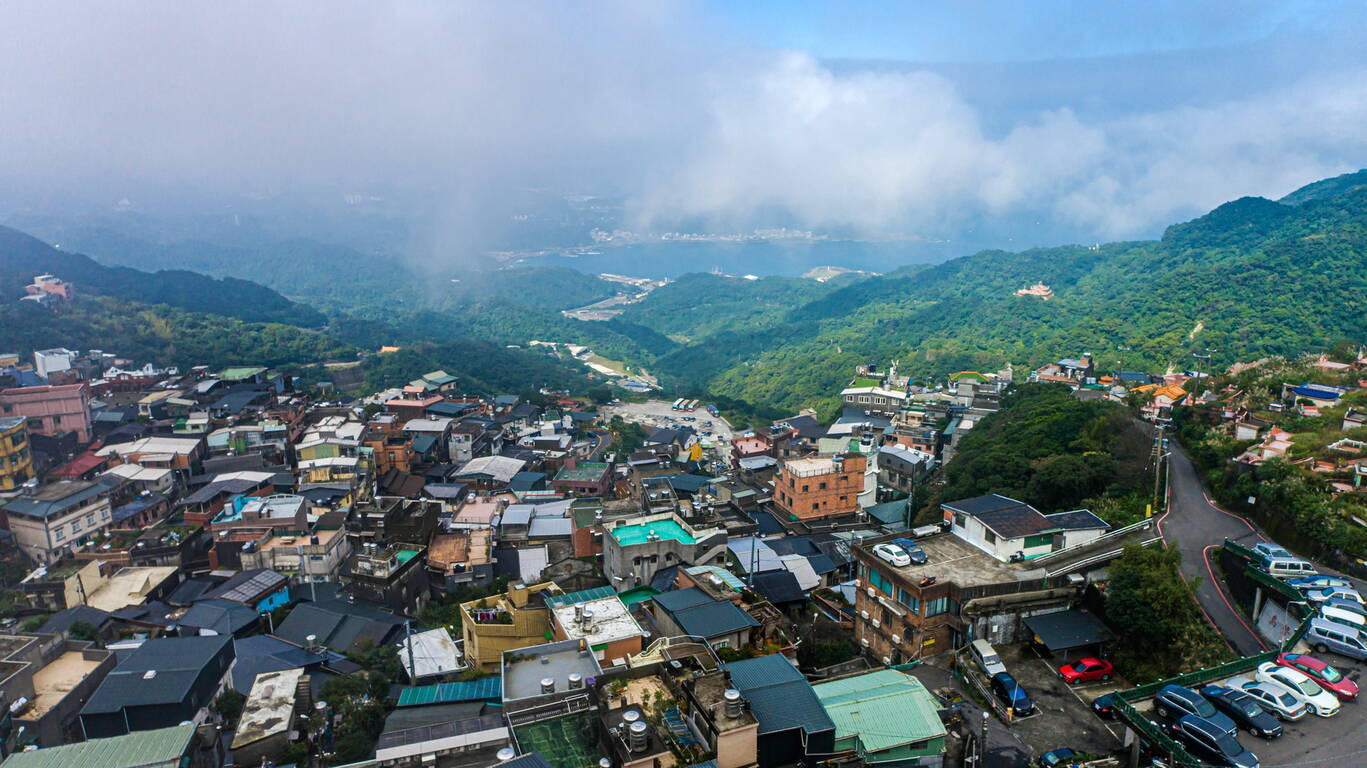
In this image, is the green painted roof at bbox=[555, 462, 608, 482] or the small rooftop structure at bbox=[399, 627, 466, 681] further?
the green painted roof at bbox=[555, 462, 608, 482]

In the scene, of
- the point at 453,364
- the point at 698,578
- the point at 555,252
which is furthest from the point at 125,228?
the point at 698,578

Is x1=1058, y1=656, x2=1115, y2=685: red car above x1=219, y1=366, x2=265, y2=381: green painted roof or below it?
below

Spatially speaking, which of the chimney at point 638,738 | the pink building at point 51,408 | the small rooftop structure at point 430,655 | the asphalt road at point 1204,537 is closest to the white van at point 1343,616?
the asphalt road at point 1204,537

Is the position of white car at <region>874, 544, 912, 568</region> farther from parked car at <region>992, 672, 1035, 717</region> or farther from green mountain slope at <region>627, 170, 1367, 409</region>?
green mountain slope at <region>627, 170, 1367, 409</region>

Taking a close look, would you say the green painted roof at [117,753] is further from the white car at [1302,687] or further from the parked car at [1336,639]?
the parked car at [1336,639]

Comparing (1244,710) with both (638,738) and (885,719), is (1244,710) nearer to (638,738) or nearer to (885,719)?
(885,719)

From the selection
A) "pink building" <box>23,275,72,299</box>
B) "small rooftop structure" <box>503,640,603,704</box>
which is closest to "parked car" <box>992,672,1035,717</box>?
"small rooftop structure" <box>503,640,603,704</box>

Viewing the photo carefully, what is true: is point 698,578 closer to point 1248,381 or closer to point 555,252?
point 1248,381

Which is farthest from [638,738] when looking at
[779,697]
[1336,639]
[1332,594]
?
[1332,594]
